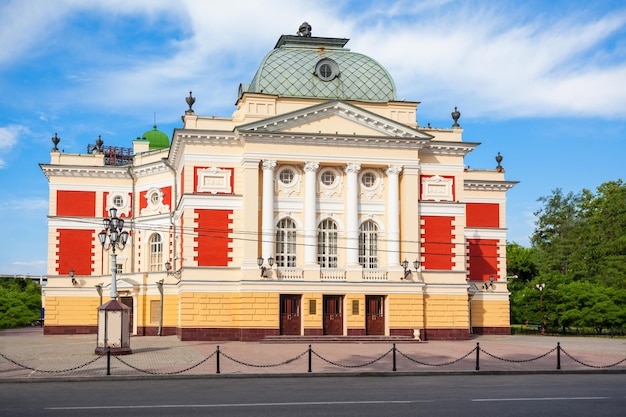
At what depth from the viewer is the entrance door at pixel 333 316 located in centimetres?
4366

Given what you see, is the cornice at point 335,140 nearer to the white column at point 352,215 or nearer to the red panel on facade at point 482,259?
the white column at point 352,215

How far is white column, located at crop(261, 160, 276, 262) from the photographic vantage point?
43.2m

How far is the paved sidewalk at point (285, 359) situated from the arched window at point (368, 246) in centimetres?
551

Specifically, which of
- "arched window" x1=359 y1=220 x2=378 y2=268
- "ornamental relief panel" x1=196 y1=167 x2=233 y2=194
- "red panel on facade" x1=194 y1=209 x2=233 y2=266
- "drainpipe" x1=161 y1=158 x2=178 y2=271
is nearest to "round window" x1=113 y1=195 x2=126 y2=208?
"drainpipe" x1=161 y1=158 x2=178 y2=271

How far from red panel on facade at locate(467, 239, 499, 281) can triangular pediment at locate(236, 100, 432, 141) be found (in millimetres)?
12567

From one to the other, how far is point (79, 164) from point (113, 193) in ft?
10.2

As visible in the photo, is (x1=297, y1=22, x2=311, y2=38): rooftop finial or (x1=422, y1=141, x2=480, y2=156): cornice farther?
(x1=297, y1=22, x2=311, y2=38): rooftop finial

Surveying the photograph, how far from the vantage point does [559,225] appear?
9300cm

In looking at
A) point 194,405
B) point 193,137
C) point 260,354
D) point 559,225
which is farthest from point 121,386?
point 559,225

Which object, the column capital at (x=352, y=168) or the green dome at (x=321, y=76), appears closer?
the column capital at (x=352, y=168)

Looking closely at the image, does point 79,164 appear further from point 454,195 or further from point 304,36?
point 454,195

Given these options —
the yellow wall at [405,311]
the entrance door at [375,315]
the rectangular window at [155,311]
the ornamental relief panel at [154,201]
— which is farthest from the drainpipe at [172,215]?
the yellow wall at [405,311]

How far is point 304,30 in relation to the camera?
5228cm

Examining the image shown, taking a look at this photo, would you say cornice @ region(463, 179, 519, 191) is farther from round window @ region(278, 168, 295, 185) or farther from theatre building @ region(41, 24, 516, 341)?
round window @ region(278, 168, 295, 185)
